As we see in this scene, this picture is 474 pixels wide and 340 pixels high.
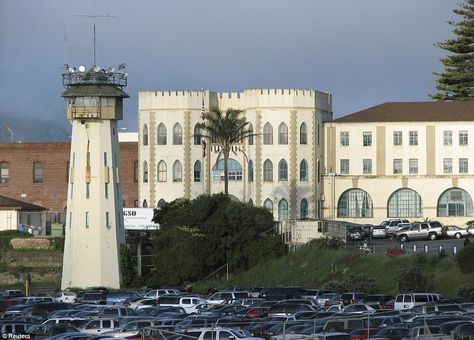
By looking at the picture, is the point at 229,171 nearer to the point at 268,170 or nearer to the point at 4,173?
the point at 268,170

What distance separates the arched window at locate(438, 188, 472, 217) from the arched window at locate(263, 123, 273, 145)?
12.5 metres

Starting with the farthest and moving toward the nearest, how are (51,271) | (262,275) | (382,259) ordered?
1. (51,271)
2. (262,275)
3. (382,259)

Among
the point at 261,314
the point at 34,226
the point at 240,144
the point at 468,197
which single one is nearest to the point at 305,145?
the point at 240,144

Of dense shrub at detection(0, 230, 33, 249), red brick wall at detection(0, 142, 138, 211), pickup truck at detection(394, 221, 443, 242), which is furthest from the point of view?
red brick wall at detection(0, 142, 138, 211)

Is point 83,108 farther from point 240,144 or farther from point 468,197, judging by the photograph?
point 468,197

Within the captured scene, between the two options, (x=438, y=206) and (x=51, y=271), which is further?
(x=438, y=206)

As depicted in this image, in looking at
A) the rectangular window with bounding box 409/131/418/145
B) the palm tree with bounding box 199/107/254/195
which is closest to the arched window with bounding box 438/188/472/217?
the rectangular window with bounding box 409/131/418/145

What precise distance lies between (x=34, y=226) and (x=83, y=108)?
91.4 feet

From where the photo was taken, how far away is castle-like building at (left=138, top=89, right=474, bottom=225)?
109 meters

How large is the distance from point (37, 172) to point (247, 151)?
79.2 ft

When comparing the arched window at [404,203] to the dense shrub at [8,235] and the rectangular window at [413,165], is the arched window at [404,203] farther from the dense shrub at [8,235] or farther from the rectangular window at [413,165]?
the dense shrub at [8,235]

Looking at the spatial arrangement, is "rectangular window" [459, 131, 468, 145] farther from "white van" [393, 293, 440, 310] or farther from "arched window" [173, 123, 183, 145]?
"white van" [393, 293, 440, 310]

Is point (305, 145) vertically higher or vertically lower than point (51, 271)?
higher

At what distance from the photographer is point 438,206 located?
108 meters
